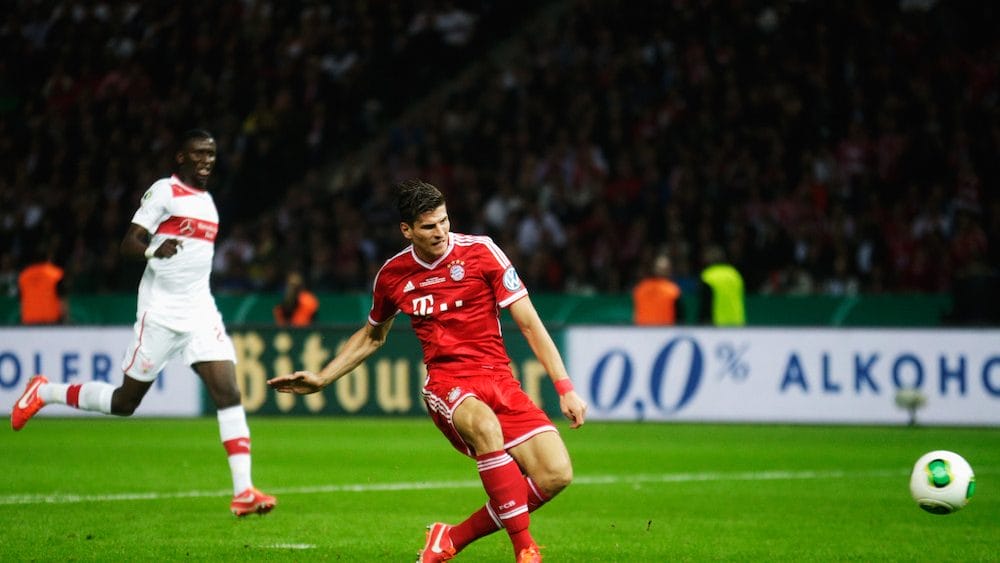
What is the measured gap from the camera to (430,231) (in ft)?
20.9

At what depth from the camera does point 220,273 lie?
20766mm

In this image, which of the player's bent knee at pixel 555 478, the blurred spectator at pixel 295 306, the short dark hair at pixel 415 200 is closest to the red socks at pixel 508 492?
the player's bent knee at pixel 555 478

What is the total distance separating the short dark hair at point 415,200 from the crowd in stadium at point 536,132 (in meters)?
11.0

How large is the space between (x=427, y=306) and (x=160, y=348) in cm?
266

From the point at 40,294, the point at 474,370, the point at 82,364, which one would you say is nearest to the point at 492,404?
the point at 474,370

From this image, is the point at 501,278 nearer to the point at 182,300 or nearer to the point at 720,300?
the point at 182,300

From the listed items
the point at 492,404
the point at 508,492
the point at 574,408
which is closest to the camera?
the point at 574,408

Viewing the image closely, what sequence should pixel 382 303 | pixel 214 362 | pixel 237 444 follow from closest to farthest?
pixel 382 303, pixel 237 444, pixel 214 362

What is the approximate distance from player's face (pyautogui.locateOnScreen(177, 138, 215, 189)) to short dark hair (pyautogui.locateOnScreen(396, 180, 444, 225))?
94.4 inches

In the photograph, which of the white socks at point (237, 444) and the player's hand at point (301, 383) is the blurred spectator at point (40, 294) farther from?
the player's hand at point (301, 383)

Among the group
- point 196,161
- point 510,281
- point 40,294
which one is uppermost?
point 196,161

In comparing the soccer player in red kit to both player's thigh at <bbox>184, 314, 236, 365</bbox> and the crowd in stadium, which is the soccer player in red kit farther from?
the crowd in stadium

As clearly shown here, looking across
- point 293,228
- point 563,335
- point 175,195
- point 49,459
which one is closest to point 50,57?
point 293,228

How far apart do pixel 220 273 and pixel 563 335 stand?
6.80 metres
